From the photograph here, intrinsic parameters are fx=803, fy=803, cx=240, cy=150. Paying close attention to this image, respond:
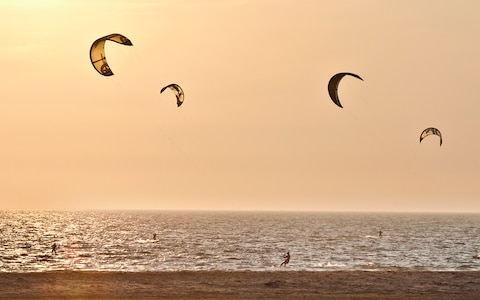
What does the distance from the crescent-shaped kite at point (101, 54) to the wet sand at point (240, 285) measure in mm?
7081

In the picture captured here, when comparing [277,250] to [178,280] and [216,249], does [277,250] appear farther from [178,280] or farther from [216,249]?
[178,280]

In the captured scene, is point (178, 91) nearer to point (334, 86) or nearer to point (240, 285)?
point (334, 86)

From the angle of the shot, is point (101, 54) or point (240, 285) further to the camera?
point (101, 54)

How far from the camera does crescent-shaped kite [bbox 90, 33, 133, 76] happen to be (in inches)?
1023

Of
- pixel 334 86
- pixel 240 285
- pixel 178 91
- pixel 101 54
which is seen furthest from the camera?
pixel 178 91

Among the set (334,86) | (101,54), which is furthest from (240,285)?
(334,86)

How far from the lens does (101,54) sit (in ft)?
92.4

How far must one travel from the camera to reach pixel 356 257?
2830 inches

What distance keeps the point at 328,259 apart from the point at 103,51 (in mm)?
42892

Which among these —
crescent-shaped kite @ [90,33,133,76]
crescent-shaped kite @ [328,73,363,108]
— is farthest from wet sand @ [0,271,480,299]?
crescent-shaped kite @ [90,33,133,76]

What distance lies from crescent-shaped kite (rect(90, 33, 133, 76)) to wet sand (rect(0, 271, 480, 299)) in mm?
7081

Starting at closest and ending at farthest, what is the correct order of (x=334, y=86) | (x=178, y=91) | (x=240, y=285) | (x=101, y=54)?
(x=240, y=285)
(x=101, y=54)
(x=334, y=86)
(x=178, y=91)

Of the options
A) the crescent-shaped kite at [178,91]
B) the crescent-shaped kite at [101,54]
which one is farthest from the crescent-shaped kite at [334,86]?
the crescent-shaped kite at [101,54]

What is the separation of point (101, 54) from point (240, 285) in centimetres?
936
